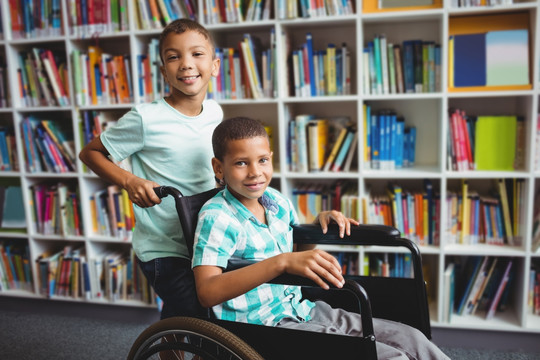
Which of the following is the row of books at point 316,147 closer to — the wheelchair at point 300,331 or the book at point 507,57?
the book at point 507,57

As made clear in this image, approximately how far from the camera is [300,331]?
1064 mm

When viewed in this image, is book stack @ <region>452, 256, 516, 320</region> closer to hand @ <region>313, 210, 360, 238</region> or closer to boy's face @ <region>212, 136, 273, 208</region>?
hand @ <region>313, 210, 360, 238</region>

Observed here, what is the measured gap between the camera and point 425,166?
2.40 metres

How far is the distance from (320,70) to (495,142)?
89 centimetres

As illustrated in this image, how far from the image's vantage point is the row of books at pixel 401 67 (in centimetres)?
218

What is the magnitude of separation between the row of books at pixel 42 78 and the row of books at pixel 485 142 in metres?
2.05

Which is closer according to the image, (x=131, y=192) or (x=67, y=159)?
(x=131, y=192)

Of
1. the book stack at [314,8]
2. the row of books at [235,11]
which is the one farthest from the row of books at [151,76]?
the book stack at [314,8]

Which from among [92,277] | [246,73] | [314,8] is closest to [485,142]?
[314,8]

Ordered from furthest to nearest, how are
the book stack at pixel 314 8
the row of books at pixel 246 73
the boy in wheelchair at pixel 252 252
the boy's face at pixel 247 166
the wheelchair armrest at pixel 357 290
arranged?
the row of books at pixel 246 73 → the book stack at pixel 314 8 → the boy's face at pixel 247 166 → the boy in wheelchair at pixel 252 252 → the wheelchair armrest at pixel 357 290

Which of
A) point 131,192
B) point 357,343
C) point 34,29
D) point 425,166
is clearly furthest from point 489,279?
point 34,29

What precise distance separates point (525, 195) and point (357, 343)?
151cm

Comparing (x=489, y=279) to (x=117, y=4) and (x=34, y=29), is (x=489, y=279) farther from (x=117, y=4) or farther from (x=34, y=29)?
(x=34, y=29)

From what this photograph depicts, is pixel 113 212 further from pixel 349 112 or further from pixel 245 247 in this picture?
pixel 245 247
